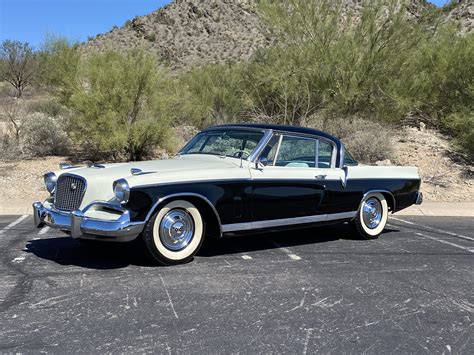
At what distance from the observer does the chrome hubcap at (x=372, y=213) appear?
821 cm

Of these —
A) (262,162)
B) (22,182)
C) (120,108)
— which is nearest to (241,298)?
(262,162)

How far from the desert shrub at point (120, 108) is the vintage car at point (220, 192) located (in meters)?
8.18

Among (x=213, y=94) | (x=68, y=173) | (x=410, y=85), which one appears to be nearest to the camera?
(x=68, y=173)

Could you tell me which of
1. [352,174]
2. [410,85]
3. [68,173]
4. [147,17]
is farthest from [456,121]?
[147,17]

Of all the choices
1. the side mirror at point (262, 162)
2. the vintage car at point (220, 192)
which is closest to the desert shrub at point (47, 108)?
the vintage car at point (220, 192)

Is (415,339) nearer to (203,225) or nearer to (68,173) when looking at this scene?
(203,225)

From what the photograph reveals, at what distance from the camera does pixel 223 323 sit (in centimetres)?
457

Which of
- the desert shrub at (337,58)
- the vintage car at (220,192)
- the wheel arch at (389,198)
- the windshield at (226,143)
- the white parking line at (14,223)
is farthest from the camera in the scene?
the desert shrub at (337,58)

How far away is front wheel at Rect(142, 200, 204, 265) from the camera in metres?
6.00

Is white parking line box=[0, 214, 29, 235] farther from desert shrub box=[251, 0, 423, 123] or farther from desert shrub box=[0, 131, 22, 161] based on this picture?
desert shrub box=[251, 0, 423, 123]

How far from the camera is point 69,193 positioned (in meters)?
6.26

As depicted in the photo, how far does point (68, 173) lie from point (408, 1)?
16538 millimetres

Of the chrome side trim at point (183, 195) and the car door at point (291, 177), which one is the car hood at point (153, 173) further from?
the car door at point (291, 177)

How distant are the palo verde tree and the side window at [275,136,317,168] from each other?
39428 mm
